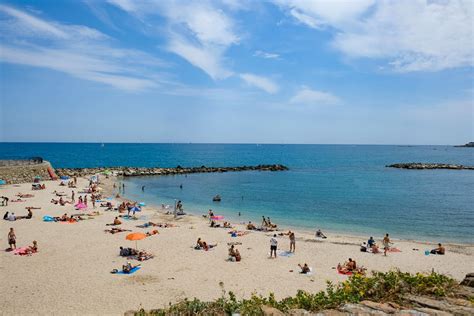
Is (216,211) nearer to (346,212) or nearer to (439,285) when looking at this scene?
(346,212)

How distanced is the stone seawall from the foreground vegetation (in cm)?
4710

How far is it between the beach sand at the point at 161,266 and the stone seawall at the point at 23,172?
22146 mm

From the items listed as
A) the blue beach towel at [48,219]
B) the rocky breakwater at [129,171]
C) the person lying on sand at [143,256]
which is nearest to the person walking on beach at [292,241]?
the person lying on sand at [143,256]

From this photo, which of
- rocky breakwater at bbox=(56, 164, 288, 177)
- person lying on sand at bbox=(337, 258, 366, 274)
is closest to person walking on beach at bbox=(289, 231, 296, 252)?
person lying on sand at bbox=(337, 258, 366, 274)

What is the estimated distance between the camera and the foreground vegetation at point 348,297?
22.9 ft

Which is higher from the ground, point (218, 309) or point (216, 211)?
point (218, 309)

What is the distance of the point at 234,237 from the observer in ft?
80.1

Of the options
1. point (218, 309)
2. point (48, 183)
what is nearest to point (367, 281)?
point (218, 309)

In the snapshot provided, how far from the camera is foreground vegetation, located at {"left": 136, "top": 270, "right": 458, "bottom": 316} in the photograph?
22.9ft

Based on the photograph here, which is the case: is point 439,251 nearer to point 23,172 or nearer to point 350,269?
point 350,269

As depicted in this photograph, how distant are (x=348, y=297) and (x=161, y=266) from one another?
12.1 meters

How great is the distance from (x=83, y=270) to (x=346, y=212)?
88.0 feet

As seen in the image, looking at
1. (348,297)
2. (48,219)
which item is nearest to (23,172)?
(48,219)

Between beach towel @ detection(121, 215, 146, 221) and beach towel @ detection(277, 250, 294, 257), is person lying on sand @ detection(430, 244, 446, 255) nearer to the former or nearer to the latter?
beach towel @ detection(277, 250, 294, 257)
